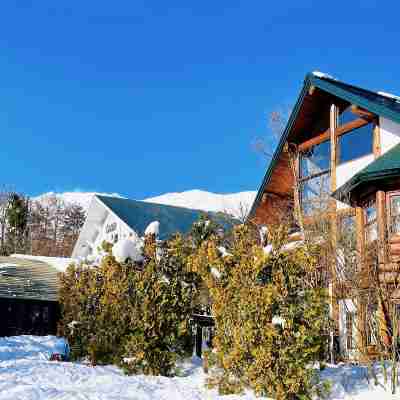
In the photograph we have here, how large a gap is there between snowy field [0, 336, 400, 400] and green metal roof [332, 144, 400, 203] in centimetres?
501

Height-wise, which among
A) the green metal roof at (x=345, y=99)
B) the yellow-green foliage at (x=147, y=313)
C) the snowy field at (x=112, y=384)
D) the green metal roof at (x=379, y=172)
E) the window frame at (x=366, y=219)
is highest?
the green metal roof at (x=345, y=99)

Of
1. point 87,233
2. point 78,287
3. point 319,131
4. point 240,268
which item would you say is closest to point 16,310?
point 78,287

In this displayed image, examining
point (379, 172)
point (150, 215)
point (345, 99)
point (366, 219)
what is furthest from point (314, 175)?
point (150, 215)

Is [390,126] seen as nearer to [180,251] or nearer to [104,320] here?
[180,251]

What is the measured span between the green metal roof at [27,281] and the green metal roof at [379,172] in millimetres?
12658

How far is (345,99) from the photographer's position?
15641mm

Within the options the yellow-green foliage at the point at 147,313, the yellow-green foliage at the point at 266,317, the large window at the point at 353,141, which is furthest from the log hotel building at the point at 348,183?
the yellow-green foliage at the point at 147,313

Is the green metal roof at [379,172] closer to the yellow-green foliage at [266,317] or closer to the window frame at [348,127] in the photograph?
the window frame at [348,127]

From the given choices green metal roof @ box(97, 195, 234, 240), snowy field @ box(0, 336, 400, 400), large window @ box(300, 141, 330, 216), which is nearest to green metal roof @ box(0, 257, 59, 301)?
green metal roof @ box(97, 195, 234, 240)

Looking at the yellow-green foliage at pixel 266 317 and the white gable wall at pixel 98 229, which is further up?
the white gable wall at pixel 98 229

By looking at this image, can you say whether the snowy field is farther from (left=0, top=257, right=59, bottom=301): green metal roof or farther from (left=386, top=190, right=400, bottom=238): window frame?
(left=0, top=257, right=59, bottom=301): green metal roof

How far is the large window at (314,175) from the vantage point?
674 inches

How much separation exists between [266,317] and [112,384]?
9.37ft

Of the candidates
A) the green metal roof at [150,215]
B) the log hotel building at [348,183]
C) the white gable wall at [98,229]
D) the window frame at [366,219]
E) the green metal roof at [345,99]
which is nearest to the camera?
the log hotel building at [348,183]
